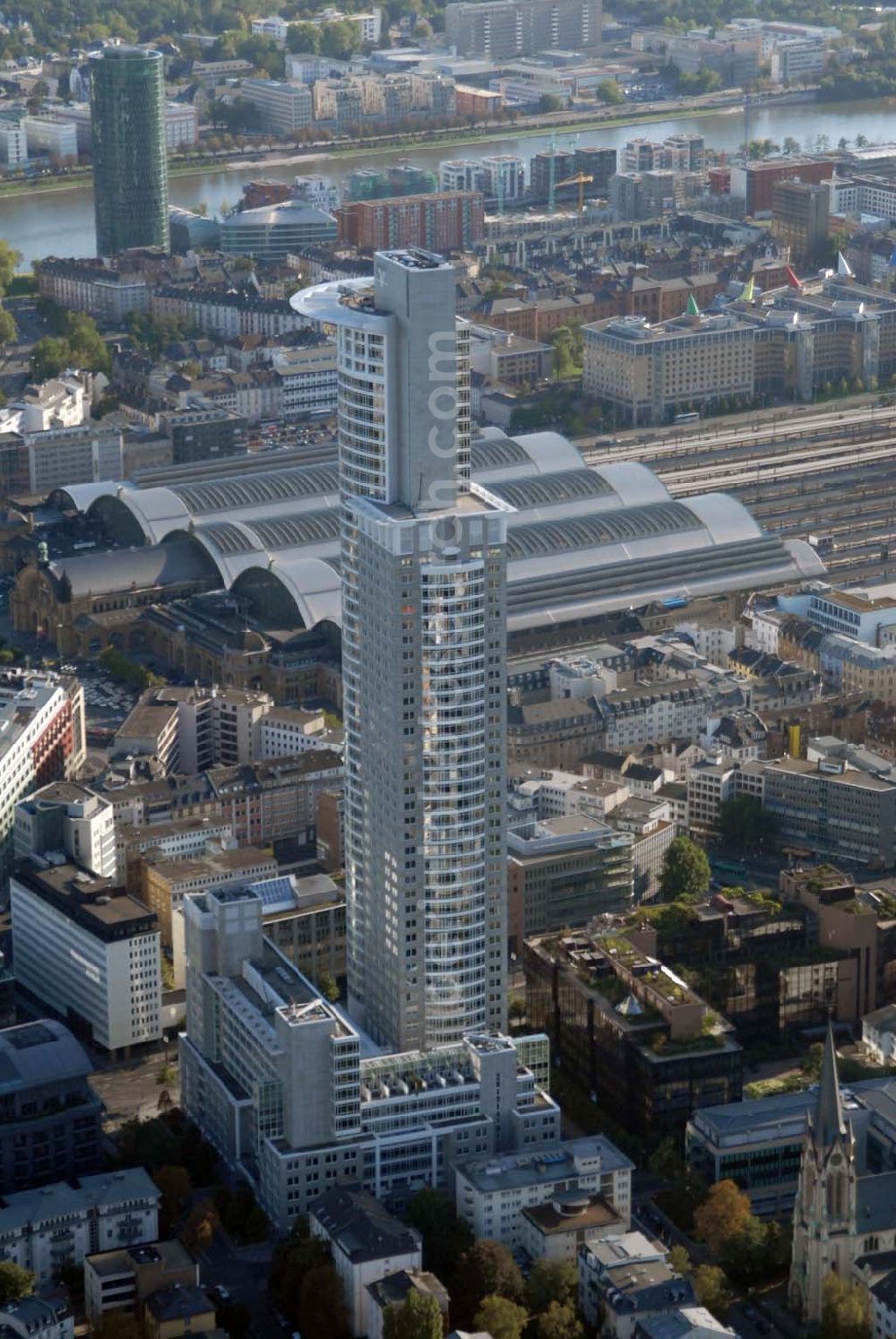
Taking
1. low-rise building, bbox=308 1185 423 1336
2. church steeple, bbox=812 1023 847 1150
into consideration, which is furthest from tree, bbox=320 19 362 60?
church steeple, bbox=812 1023 847 1150

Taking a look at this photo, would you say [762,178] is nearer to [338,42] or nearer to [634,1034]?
[338,42]

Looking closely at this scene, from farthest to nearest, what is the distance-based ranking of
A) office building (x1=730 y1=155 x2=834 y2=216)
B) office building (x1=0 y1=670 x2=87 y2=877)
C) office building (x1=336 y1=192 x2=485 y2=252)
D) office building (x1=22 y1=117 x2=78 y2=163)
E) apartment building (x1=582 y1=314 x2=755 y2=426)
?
office building (x1=22 y1=117 x2=78 y2=163), office building (x1=730 y1=155 x2=834 y2=216), office building (x1=336 y1=192 x2=485 y2=252), apartment building (x1=582 y1=314 x2=755 y2=426), office building (x1=0 y1=670 x2=87 y2=877)

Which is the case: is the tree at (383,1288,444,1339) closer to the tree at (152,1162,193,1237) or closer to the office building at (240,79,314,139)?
the tree at (152,1162,193,1237)

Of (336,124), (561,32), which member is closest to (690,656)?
(336,124)

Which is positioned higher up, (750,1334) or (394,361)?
(394,361)

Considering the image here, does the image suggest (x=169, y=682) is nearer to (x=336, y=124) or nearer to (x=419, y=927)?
(x=419, y=927)

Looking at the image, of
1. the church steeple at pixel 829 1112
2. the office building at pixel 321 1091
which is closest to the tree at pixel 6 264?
the office building at pixel 321 1091
